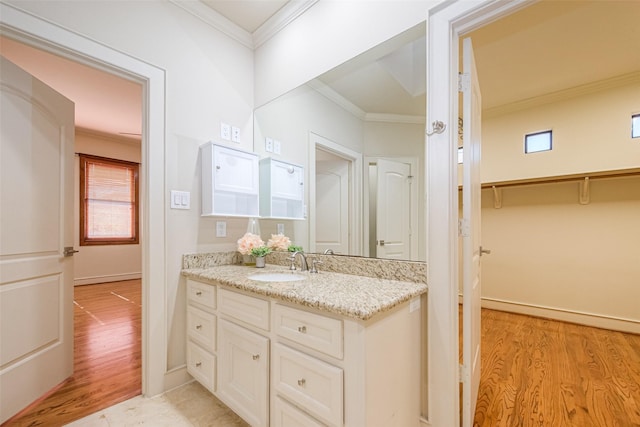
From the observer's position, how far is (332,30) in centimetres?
180

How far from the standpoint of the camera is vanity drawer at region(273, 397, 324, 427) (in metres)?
1.10

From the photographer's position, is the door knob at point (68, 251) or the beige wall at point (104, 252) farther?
the beige wall at point (104, 252)

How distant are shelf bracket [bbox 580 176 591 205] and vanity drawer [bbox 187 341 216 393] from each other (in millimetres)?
3884

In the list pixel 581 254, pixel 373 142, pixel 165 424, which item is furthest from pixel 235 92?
pixel 581 254

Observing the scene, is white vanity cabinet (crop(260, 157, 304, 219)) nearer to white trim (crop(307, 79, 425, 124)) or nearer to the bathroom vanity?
white trim (crop(307, 79, 425, 124))

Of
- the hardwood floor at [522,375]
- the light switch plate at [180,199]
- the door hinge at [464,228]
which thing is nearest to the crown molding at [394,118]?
the door hinge at [464,228]

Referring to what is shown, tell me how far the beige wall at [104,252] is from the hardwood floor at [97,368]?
141 cm

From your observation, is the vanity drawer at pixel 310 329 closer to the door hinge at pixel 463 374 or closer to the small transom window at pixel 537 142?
the door hinge at pixel 463 374

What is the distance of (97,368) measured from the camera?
6.89ft

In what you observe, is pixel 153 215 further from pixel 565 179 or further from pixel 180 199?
pixel 565 179

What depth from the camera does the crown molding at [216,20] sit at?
1.98m

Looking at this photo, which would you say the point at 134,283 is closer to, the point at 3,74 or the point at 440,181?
the point at 3,74

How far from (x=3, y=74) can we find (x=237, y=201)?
145cm

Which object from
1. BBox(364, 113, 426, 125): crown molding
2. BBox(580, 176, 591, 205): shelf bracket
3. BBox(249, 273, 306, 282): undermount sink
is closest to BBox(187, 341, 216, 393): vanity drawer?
BBox(249, 273, 306, 282): undermount sink
